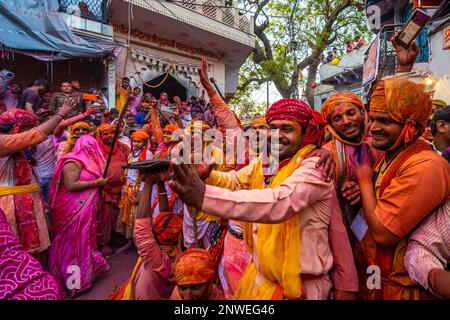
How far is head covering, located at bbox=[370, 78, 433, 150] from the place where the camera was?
5.35ft

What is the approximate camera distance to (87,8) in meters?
8.99

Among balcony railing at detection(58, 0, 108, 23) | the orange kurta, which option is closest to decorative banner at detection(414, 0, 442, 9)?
the orange kurta

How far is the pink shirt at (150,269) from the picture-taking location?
7.77 feet

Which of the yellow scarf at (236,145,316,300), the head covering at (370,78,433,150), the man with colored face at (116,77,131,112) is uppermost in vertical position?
the man with colored face at (116,77,131,112)

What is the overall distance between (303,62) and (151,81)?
861 centimetres

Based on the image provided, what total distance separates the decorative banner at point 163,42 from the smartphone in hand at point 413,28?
9.66 m

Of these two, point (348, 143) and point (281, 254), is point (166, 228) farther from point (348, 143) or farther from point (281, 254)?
point (348, 143)

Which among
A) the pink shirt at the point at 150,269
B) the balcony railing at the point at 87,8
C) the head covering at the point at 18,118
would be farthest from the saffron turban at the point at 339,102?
the balcony railing at the point at 87,8

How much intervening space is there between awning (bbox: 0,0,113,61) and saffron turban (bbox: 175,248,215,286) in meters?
7.12

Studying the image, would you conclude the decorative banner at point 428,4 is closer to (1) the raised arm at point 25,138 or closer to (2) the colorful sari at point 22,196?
(1) the raised arm at point 25,138

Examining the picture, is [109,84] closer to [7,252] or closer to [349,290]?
[7,252]

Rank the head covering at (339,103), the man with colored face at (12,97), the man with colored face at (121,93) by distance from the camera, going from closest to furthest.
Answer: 1. the head covering at (339,103)
2. the man with colored face at (12,97)
3. the man with colored face at (121,93)

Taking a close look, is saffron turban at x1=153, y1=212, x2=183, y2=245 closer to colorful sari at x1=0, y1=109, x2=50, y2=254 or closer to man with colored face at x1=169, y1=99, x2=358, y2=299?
man with colored face at x1=169, y1=99, x2=358, y2=299

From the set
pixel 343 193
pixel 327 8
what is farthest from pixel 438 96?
pixel 327 8
